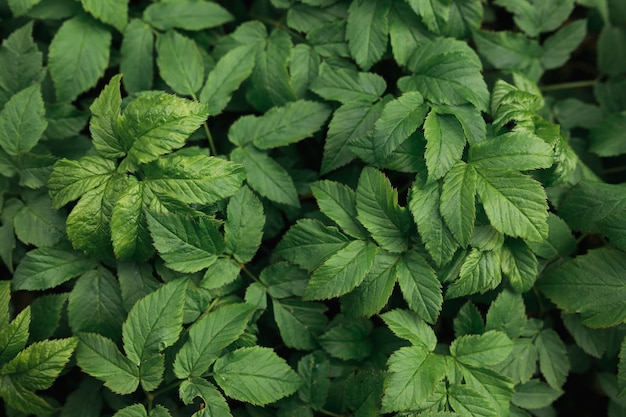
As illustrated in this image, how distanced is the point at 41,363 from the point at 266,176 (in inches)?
41.5

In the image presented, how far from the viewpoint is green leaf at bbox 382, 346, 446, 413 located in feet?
5.81

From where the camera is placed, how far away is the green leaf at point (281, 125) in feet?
7.19

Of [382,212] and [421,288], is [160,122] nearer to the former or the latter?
[382,212]

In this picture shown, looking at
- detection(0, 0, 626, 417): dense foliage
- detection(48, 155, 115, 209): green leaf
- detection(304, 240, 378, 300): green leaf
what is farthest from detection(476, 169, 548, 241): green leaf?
detection(48, 155, 115, 209): green leaf

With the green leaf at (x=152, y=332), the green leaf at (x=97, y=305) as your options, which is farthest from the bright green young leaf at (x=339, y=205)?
the green leaf at (x=97, y=305)

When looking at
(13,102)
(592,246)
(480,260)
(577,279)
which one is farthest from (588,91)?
(13,102)

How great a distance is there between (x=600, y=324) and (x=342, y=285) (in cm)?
97

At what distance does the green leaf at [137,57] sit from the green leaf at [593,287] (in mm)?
1882

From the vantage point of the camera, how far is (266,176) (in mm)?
2158

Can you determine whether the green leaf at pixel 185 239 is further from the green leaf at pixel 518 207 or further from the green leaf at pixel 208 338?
the green leaf at pixel 518 207

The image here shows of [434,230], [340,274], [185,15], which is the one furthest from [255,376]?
[185,15]

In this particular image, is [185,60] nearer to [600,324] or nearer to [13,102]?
[13,102]

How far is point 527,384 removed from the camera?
217 centimetres

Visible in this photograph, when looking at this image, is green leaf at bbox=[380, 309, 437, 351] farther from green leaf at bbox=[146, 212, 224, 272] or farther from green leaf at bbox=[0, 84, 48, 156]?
green leaf at bbox=[0, 84, 48, 156]
